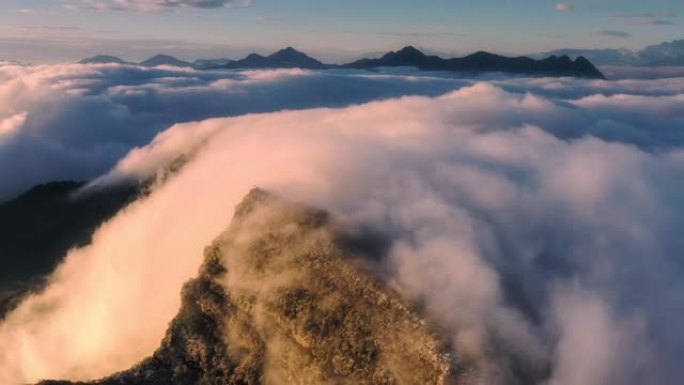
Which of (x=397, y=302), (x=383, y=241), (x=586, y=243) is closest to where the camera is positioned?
(x=397, y=302)

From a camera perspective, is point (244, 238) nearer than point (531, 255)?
Yes

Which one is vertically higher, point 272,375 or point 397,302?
point 397,302

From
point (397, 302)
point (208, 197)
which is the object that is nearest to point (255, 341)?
point (397, 302)

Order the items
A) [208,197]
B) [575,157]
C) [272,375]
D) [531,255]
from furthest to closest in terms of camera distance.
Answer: [575,157], [208,197], [531,255], [272,375]

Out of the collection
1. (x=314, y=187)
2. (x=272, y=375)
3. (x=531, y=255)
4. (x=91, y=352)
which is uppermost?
(x=314, y=187)

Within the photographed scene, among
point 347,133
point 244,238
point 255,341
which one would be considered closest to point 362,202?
point 244,238

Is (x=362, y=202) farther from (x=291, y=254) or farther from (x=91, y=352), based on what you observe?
(x=91, y=352)

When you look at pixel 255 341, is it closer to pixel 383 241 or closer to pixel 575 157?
pixel 383 241
